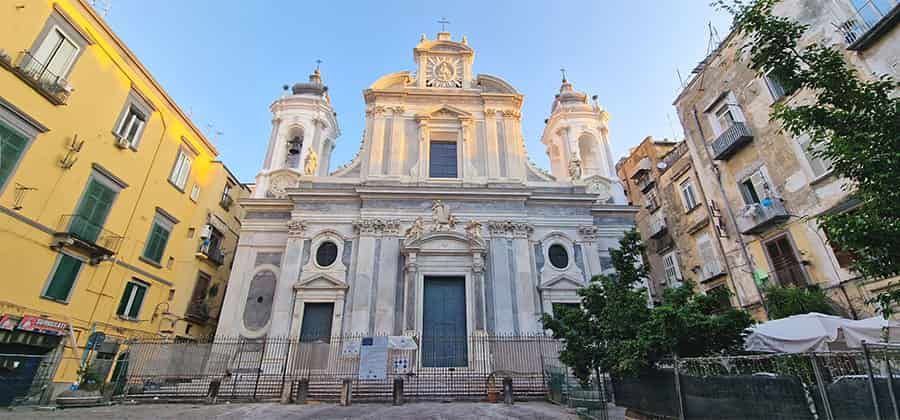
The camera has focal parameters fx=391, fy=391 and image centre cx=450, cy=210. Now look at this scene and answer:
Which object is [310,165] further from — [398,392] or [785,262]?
[785,262]

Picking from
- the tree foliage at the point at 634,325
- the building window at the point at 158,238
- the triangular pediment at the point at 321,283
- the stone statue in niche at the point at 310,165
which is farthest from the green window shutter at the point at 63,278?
the tree foliage at the point at 634,325

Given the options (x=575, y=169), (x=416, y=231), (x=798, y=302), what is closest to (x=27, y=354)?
(x=416, y=231)

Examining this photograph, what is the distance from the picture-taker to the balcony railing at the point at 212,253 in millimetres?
17828

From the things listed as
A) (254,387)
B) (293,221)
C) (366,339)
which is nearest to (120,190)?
(293,221)

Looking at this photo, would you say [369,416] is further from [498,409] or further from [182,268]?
[182,268]

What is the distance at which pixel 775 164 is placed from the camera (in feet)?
43.0

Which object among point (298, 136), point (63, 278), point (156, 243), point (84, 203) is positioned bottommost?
point (63, 278)

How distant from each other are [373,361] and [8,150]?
11.2 metres

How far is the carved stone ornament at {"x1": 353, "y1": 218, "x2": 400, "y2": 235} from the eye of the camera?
15.3 metres

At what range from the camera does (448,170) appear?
60.2ft

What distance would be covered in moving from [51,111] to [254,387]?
1007 centimetres

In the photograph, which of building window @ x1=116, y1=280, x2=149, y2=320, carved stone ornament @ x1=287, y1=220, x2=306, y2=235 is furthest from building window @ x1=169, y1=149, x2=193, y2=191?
carved stone ornament @ x1=287, y1=220, x2=306, y2=235

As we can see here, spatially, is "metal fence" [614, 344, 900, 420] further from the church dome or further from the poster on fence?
the church dome

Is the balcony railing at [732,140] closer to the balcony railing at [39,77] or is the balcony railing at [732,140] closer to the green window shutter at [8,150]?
the balcony railing at [39,77]
